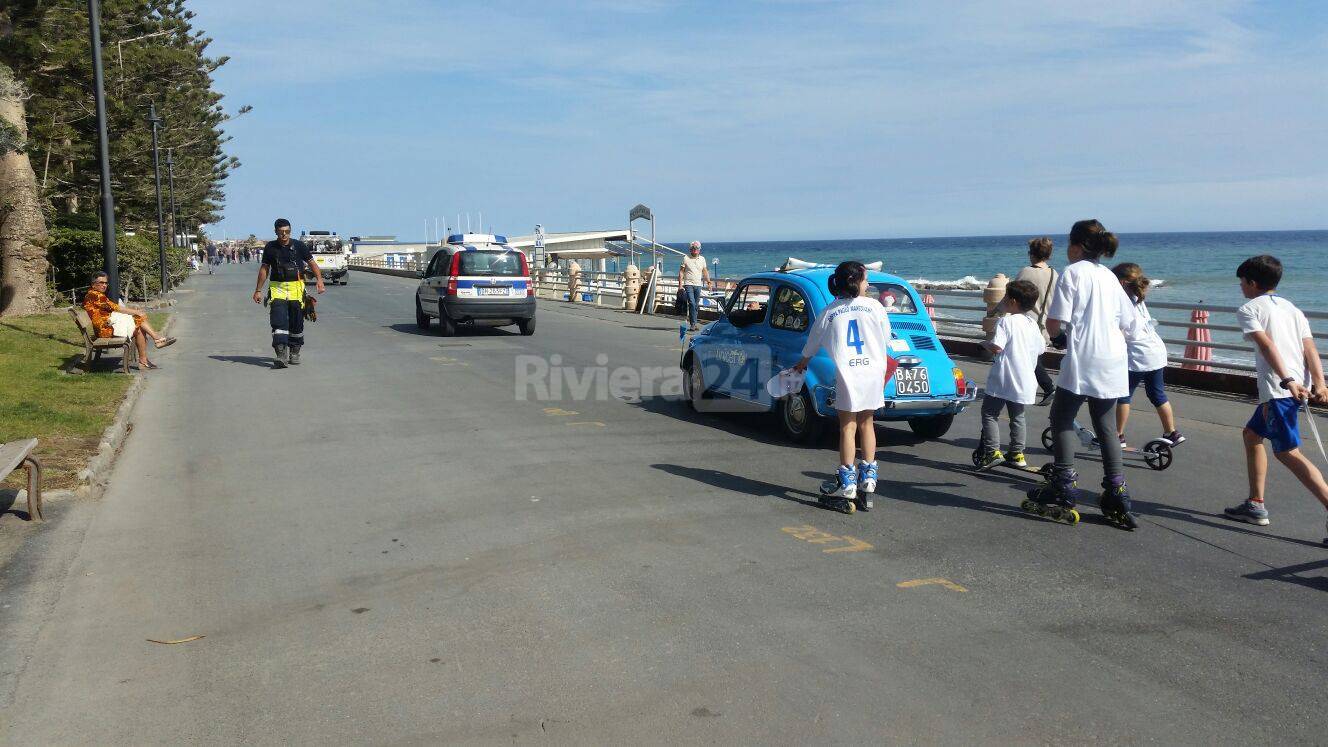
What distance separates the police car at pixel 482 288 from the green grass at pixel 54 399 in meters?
6.38

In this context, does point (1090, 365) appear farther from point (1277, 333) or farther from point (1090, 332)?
point (1277, 333)

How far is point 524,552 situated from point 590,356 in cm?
1127

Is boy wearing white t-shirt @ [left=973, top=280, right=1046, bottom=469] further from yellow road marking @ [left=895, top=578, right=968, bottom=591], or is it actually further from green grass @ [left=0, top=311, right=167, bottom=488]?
green grass @ [left=0, top=311, right=167, bottom=488]

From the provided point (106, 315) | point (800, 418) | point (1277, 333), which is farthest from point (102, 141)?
point (1277, 333)

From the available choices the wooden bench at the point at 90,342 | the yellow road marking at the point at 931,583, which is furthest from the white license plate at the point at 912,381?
the wooden bench at the point at 90,342

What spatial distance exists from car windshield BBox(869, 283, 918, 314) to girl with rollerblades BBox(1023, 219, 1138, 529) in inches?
120

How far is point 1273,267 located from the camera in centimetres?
633

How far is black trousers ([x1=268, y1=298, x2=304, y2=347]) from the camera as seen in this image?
50.2 feet

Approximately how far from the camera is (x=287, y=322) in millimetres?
15562

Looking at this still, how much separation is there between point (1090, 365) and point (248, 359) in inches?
540

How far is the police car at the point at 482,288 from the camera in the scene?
2067 cm

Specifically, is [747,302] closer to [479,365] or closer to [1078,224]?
[1078,224]

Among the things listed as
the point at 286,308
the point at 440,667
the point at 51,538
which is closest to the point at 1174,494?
the point at 440,667

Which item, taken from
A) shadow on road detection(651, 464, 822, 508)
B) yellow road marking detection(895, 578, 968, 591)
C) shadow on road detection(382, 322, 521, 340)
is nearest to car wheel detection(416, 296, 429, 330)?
shadow on road detection(382, 322, 521, 340)
